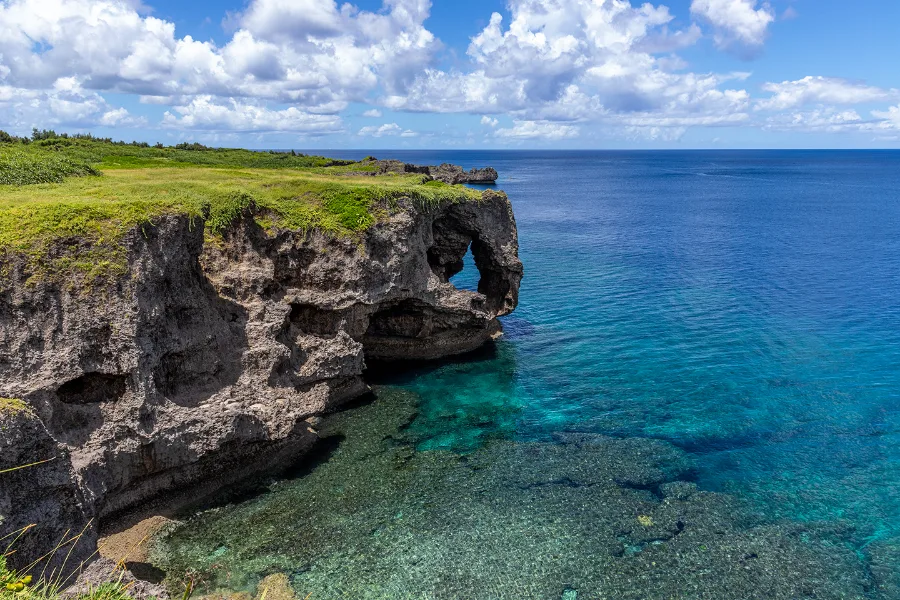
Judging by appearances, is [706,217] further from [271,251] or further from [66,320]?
[66,320]

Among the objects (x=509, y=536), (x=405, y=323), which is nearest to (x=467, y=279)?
(x=405, y=323)

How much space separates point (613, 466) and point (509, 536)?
6.75 metres

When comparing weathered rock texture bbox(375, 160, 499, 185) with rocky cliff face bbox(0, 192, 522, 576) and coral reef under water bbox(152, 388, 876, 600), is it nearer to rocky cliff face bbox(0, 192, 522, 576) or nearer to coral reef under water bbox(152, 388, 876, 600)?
rocky cliff face bbox(0, 192, 522, 576)

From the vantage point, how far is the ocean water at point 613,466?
1983 centimetres

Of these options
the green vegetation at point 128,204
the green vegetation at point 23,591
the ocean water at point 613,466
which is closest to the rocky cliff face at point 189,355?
the green vegetation at point 128,204

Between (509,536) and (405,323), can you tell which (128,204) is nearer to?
(405,323)

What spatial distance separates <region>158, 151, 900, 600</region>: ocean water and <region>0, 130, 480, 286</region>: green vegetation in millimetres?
10468

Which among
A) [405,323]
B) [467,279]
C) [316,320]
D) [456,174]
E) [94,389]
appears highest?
[456,174]

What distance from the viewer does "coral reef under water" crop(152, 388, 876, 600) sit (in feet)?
63.1

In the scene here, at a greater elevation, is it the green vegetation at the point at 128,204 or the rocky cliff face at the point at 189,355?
the green vegetation at the point at 128,204

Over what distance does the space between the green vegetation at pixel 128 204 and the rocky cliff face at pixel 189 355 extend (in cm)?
61

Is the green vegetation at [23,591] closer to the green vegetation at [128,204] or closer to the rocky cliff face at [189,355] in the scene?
the rocky cliff face at [189,355]

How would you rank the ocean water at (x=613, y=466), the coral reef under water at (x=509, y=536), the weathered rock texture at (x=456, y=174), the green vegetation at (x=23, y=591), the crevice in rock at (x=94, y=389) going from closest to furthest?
the green vegetation at (x=23, y=591)
the coral reef under water at (x=509, y=536)
the ocean water at (x=613, y=466)
the crevice in rock at (x=94, y=389)
the weathered rock texture at (x=456, y=174)

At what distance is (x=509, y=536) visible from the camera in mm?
21453
